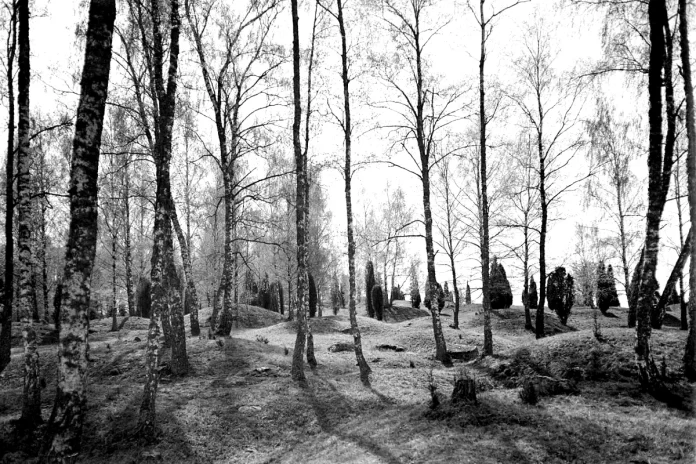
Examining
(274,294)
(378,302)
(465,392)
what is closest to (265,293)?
(274,294)

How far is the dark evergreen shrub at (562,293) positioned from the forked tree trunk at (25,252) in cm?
2350

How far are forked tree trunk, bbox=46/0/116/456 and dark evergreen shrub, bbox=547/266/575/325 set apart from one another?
2374cm

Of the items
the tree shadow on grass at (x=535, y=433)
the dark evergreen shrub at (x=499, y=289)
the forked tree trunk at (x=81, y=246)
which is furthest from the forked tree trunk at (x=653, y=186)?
the dark evergreen shrub at (x=499, y=289)

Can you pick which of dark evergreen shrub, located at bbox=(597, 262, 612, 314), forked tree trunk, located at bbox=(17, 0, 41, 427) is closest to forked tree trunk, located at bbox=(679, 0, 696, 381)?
forked tree trunk, located at bbox=(17, 0, 41, 427)

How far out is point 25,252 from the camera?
8031 mm

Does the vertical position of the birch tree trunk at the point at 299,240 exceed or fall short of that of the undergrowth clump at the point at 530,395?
it exceeds it

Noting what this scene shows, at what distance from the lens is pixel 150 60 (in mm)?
11992

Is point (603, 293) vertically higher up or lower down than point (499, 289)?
lower down

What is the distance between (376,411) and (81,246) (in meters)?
6.21

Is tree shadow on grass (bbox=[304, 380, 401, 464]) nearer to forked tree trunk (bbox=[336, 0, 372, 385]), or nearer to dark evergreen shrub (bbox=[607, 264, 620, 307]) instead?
forked tree trunk (bbox=[336, 0, 372, 385])

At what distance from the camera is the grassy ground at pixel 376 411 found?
19.1ft

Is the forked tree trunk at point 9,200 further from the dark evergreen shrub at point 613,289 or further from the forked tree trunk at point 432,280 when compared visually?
the dark evergreen shrub at point 613,289

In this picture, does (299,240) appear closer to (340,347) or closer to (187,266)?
(187,266)

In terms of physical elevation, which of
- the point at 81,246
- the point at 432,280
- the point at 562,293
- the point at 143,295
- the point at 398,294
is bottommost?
the point at 398,294
